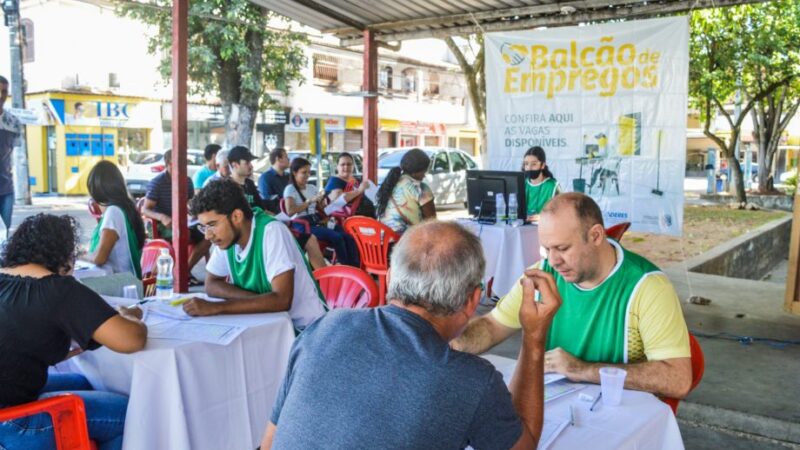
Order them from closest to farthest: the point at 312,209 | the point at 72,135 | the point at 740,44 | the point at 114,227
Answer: the point at 114,227 → the point at 312,209 → the point at 740,44 → the point at 72,135

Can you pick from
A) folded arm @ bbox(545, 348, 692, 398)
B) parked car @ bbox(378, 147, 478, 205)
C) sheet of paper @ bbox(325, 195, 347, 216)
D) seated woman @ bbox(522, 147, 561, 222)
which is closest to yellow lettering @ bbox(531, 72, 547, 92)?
seated woman @ bbox(522, 147, 561, 222)

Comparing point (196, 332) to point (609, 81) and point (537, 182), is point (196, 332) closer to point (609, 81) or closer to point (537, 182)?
point (537, 182)

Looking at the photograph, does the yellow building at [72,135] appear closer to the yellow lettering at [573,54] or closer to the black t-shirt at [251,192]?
the black t-shirt at [251,192]

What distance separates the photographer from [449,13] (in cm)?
709

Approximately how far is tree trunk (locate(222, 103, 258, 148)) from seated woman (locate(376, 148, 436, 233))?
10.8m

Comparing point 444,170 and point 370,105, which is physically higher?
point 370,105

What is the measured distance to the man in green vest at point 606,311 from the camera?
91.1 inches

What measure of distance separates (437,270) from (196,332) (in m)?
1.63

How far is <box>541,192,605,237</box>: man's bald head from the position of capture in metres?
2.48

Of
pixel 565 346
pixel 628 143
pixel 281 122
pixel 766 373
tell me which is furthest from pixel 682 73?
pixel 281 122

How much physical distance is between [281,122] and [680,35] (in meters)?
17.8

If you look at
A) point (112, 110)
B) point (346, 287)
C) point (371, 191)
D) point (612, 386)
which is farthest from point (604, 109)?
point (112, 110)

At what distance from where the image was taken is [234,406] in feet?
9.91

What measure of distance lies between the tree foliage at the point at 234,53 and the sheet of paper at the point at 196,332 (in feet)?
42.9
